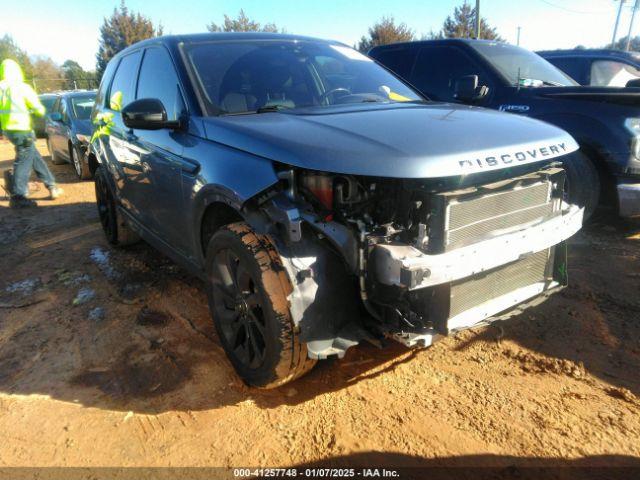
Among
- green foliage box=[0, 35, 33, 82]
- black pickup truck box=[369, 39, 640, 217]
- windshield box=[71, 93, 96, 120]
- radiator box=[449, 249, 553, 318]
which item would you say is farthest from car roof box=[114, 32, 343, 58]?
green foliage box=[0, 35, 33, 82]

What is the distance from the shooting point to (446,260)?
2088 millimetres

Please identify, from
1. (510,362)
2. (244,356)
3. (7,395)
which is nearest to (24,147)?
(7,395)

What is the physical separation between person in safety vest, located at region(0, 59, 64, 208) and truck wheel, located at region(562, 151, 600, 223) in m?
7.32

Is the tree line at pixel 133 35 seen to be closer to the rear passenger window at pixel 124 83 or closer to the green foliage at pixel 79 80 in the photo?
the green foliage at pixel 79 80

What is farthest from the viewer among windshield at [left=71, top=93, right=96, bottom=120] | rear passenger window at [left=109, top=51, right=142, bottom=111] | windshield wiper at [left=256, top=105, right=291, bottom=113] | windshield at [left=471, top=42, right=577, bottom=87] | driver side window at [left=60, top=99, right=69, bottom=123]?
driver side window at [left=60, top=99, right=69, bottom=123]

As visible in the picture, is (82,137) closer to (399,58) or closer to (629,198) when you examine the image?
(399,58)

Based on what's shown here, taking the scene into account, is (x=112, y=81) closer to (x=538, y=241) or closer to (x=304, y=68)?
(x=304, y=68)

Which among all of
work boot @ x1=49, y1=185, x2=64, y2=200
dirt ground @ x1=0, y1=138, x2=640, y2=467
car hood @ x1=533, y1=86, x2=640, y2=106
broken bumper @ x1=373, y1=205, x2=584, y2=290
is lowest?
work boot @ x1=49, y1=185, x2=64, y2=200

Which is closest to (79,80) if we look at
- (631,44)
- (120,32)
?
(120,32)

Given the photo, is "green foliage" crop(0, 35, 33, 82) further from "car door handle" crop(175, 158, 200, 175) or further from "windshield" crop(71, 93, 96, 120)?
"car door handle" crop(175, 158, 200, 175)

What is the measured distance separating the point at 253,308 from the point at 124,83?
2787mm

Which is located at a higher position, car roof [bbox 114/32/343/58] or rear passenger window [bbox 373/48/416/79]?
car roof [bbox 114/32/343/58]

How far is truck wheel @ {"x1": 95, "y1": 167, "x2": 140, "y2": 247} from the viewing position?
190 inches

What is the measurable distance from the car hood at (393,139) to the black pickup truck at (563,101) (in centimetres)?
220
